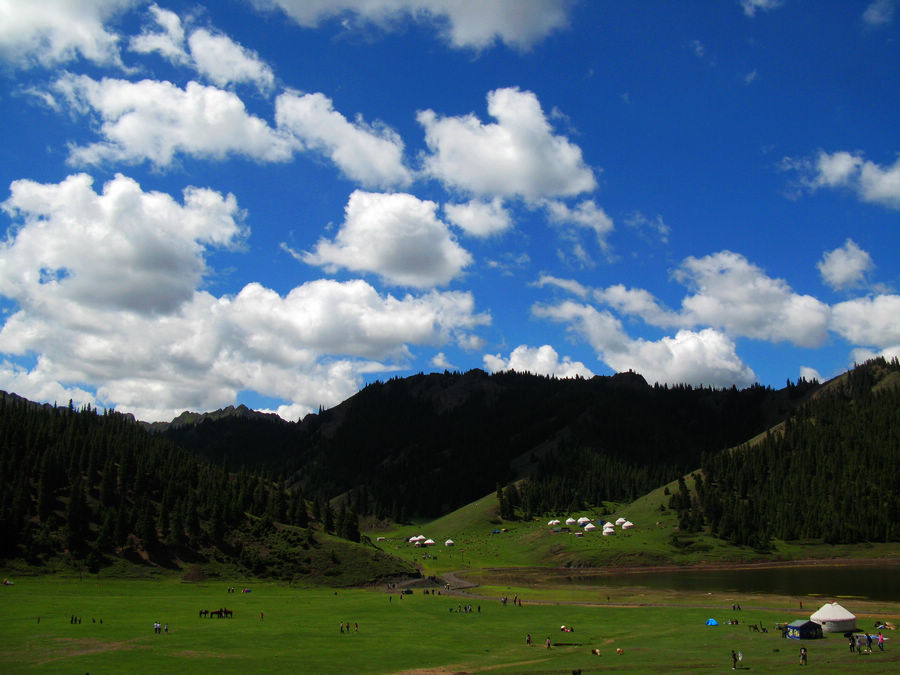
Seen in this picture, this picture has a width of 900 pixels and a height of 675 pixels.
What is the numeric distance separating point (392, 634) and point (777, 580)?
4266 inches

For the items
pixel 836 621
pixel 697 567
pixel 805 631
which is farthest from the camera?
pixel 697 567

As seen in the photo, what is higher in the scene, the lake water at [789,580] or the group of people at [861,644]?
the group of people at [861,644]

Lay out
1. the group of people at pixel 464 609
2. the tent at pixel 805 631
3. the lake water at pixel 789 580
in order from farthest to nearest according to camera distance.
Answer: the lake water at pixel 789 580
the group of people at pixel 464 609
the tent at pixel 805 631

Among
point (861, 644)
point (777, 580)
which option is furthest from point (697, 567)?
point (861, 644)

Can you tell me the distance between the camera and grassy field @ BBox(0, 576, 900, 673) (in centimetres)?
5634

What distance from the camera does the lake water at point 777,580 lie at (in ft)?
392

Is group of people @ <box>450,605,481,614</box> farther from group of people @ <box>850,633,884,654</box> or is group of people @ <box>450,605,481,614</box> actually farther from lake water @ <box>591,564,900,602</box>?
lake water @ <box>591,564,900,602</box>

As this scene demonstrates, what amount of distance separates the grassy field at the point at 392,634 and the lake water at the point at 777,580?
17.8 m

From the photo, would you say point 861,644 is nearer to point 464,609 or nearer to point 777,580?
point 464,609

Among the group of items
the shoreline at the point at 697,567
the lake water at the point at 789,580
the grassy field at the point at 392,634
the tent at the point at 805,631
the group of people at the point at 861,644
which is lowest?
the shoreline at the point at 697,567

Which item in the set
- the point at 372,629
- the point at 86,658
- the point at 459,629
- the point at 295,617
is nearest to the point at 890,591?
the point at 459,629

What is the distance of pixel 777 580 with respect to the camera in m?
143

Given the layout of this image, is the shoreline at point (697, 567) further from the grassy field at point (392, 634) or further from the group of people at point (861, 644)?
the group of people at point (861, 644)

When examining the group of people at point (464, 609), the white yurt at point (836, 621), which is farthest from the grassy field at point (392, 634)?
the white yurt at point (836, 621)
